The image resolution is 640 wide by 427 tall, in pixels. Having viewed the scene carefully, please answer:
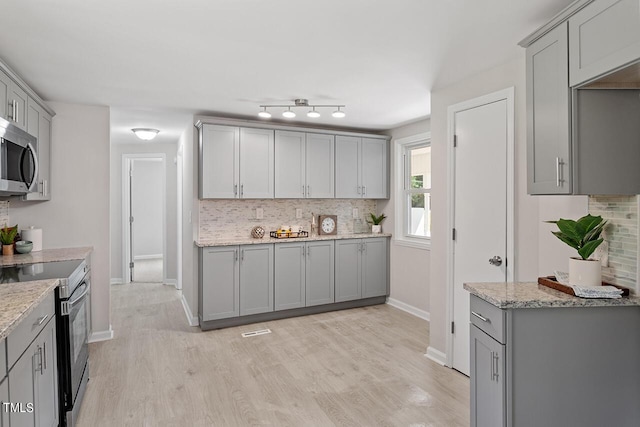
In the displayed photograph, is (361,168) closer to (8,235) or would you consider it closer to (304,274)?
(304,274)

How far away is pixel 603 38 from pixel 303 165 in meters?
3.43

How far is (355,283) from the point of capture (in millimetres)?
4980

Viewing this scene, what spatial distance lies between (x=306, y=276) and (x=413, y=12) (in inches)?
130

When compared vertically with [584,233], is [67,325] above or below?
below

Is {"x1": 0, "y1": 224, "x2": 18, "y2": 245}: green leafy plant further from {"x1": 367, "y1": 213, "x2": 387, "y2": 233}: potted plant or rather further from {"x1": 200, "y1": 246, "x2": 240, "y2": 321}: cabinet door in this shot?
{"x1": 367, "y1": 213, "x2": 387, "y2": 233}: potted plant

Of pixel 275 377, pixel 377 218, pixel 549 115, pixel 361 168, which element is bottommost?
pixel 275 377

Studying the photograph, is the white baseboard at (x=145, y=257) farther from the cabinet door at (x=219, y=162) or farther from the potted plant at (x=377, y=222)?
the potted plant at (x=377, y=222)

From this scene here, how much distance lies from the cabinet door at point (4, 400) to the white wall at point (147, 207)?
777 centimetres

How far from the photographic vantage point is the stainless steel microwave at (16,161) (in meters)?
2.42

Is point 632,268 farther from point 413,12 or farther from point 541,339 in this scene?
point 413,12

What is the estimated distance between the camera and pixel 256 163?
443 cm

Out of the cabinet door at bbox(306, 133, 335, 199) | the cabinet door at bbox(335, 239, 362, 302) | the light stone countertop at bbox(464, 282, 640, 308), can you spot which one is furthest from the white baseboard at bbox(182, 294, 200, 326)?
the light stone countertop at bbox(464, 282, 640, 308)

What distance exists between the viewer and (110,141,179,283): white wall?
6320mm

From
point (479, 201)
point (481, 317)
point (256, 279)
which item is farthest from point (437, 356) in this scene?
point (256, 279)
